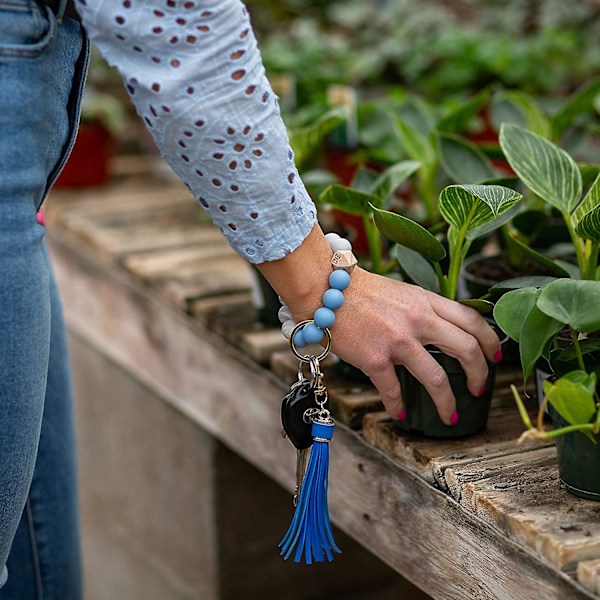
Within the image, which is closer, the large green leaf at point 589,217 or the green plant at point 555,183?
the large green leaf at point 589,217

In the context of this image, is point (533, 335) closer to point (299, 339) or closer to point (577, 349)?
point (577, 349)

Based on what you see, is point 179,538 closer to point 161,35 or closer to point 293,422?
point 293,422

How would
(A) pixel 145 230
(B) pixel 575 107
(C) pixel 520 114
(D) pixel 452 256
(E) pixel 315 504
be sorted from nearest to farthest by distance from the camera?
(E) pixel 315 504, (D) pixel 452 256, (B) pixel 575 107, (C) pixel 520 114, (A) pixel 145 230

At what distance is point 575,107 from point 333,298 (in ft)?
2.53

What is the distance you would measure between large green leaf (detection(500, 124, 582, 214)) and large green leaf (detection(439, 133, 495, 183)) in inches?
7.5

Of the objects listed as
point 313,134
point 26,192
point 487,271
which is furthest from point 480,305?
point 313,134

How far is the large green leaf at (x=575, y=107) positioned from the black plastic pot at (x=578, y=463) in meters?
0.69

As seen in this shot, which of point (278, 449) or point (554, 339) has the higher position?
point (554, 339)

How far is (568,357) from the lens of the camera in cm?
94

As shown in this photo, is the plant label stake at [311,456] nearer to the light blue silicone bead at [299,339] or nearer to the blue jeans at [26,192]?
the light blue silicone bead at [299,339]

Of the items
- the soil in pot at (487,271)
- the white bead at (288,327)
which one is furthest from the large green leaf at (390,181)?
the white bead at (288,327)

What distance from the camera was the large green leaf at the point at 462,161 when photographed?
1.34 meters

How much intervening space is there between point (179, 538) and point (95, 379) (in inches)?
19.4

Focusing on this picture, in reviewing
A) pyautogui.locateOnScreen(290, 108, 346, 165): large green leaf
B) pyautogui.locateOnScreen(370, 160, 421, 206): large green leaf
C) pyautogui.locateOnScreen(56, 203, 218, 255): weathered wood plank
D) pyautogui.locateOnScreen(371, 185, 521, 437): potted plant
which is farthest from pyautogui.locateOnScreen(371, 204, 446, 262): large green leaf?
pyautogui.locateOnScreen(56, 203, 218, 255): weathered wood plank
